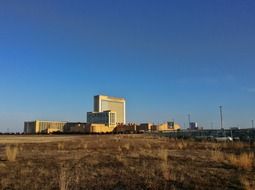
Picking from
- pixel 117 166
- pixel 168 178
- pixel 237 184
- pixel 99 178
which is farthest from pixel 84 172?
pixel 237 184

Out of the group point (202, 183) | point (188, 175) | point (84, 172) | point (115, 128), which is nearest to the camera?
point (202, 183)

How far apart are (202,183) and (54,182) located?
4.67 m

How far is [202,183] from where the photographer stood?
32.2ft

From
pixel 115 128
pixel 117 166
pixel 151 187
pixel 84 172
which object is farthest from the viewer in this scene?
pixel 115 128

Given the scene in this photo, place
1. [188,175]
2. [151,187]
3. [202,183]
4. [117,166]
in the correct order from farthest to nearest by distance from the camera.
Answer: [117,166] → [188,175] → [202,183] → [151,187]

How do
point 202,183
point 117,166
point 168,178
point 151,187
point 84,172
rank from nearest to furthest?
point 151,187
point 202,183
point 168,178
point 84,172
point 117,166

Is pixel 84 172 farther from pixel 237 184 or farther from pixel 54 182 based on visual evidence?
pixel 237 184

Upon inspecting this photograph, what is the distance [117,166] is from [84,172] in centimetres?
230

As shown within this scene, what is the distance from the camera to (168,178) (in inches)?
416

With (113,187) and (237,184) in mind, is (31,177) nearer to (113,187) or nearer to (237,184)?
(113,187)

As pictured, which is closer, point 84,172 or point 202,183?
point 202,183

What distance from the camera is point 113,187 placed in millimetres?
9414

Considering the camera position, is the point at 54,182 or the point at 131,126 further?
the point at 131,126

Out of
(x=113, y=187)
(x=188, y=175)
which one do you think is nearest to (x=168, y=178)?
(x=188, y=175)
